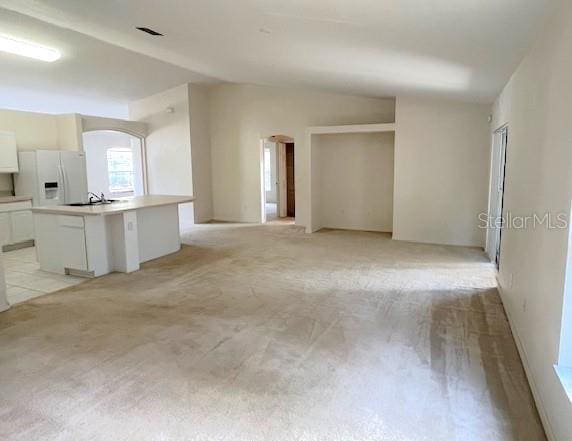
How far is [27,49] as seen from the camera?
5332 mm

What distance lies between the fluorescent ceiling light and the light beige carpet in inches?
130

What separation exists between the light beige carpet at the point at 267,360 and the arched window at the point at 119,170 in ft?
25.9

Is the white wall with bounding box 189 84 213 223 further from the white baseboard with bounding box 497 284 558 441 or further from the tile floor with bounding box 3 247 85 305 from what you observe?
the white baseboard with bounding box 497 284 558 441

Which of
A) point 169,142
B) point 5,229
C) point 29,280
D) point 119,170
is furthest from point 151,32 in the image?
point 119,170

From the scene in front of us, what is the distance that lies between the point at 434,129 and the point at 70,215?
564 cm

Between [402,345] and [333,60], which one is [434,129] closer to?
[333,60]

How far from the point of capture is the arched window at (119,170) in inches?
465

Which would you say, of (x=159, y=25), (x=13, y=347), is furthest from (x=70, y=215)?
(x=159, y=25)

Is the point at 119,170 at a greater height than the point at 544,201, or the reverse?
the point at 119,170

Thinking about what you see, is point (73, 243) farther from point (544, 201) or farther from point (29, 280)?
point (544, 201)

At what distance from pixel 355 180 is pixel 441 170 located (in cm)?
186

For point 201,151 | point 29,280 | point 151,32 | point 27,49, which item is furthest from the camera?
point 201,151

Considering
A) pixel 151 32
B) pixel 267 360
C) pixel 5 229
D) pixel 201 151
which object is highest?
pixel 151 32

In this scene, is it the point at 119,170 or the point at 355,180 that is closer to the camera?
the point at 355,180
